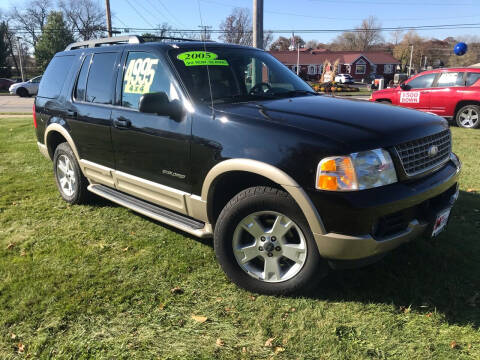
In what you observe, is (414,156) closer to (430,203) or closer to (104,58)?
(430,203)

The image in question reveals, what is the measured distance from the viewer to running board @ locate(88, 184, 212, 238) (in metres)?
3.22

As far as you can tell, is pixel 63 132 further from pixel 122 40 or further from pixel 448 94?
pixel 448 94

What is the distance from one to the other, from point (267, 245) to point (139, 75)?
2017 millimetres

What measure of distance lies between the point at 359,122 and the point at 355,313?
134 cm

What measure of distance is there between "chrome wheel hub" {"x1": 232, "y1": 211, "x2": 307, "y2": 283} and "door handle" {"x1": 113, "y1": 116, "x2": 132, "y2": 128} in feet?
4.94

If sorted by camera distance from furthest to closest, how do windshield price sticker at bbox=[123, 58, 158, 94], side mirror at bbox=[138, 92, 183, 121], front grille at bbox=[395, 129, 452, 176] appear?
windshield price sticker at bbox=[123, 58, 158, 94], side mirror at bbox=[138, 92, 183, 121], front grille at bbox=[395, 129, 452, 176]

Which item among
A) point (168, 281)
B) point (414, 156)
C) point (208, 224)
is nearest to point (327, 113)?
point (414, 156)

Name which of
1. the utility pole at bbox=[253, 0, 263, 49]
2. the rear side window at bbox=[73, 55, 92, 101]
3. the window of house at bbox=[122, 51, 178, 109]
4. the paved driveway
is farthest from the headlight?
the paved driveway

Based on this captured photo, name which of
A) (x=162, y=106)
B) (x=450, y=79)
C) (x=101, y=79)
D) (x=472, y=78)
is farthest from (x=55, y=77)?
(x=472, y=78)

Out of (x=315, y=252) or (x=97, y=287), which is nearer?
(x=315, y=252)

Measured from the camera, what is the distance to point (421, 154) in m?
2.79

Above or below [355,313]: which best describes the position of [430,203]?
above

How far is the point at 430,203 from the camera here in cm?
292

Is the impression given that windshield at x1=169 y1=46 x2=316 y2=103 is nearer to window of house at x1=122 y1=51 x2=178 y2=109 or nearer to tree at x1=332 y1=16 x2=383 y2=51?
window of house at x1=122 y1=51 x2=178 y2=109
